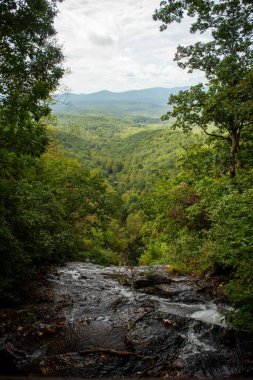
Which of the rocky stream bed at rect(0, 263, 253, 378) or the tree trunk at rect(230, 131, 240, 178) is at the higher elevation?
the tree trunk at rect(230, 131, 240, 178)

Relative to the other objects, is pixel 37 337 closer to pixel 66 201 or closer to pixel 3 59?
pixel 3 59

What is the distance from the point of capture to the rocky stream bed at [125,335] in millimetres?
7125

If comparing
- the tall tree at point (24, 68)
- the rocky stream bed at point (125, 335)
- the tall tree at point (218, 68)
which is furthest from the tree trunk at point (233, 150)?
the tall tree at point (24, 68)

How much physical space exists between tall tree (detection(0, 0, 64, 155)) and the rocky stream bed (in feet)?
19.1

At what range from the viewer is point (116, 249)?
56.8m

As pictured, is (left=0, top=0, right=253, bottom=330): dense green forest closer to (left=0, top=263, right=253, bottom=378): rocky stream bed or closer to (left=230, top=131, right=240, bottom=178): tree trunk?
(left=230, top=131, right=240, bottom=178): tree trunk

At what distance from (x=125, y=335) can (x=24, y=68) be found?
358 inches

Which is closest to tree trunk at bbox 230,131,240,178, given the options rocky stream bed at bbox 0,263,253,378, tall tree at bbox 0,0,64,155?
rocky stream bed at bbox 0,263,253,378

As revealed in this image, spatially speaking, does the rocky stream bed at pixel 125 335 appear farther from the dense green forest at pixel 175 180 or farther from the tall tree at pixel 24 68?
the tall tree at pixel 24 68

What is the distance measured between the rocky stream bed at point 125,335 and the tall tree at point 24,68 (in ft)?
19.1

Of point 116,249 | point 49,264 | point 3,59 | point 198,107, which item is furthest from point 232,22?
point 116,249

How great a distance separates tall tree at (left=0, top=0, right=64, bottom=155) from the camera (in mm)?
10570

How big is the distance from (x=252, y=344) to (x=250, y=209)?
434 centimetres

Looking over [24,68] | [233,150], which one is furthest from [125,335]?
[233,150]
